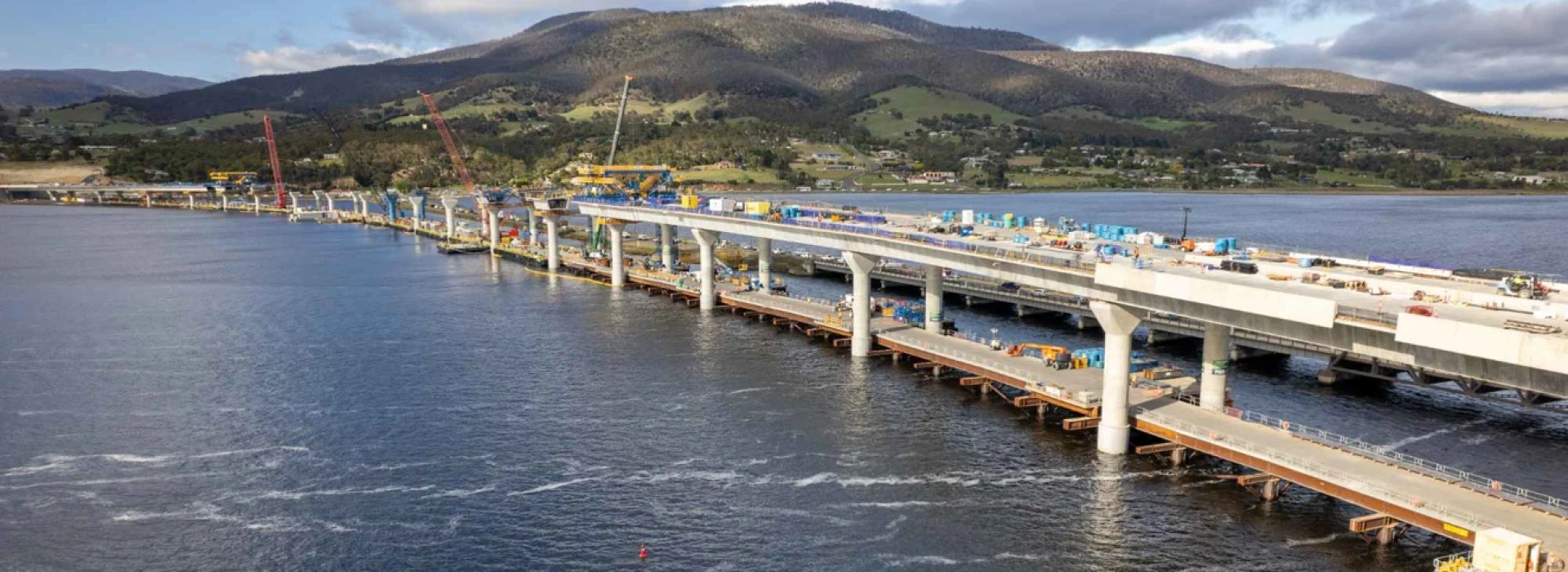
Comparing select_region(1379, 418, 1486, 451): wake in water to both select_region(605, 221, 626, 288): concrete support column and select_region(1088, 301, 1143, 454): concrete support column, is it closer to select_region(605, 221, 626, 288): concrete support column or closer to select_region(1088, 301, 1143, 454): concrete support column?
select_region(1088, 301, 1143, 454): concrete support column

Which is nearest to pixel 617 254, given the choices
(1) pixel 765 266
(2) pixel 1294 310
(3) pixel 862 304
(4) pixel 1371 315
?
(1) pixel 765 266

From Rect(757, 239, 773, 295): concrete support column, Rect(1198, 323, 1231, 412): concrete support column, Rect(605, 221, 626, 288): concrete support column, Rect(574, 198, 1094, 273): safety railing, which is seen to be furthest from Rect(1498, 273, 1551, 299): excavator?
Rect(605, 221, 626, 288): concrete support column

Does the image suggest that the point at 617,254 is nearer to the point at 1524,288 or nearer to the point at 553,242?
the point at 553,242

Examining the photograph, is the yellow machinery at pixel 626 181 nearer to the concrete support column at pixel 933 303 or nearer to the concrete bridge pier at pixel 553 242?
the concrete bridge pier at pixel 553 242

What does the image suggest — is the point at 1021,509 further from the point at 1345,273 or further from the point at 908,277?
the point at 908,277

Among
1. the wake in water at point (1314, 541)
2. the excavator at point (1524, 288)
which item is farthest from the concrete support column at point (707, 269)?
the excavator at point (1524, 288)

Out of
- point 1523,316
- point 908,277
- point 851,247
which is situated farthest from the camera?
point 908,277

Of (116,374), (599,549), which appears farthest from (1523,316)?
(116,374)
